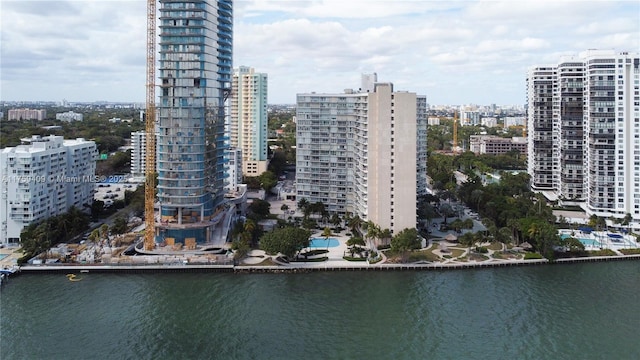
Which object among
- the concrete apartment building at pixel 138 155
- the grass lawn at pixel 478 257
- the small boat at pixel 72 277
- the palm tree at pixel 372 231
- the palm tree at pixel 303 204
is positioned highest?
the concrete apartment building at pixel 138 155

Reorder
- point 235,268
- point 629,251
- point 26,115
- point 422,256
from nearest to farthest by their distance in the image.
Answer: point 235,268, point 422,256, point 629,251, point 26,115

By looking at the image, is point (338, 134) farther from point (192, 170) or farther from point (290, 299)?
point (290, 299)

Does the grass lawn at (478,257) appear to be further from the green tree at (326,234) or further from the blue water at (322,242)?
the green tree at (326,234)

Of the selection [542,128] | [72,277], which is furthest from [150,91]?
[542,128]

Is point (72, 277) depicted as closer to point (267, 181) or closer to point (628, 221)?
point (267, 181)

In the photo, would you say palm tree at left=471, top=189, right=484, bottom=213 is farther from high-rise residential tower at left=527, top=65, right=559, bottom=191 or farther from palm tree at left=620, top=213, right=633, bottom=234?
high-rise residential tower at left=527, top=65, right=559, bottom=191

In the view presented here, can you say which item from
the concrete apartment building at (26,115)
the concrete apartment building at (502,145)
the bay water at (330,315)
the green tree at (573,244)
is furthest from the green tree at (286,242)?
the concrete apartment building at (26,115)

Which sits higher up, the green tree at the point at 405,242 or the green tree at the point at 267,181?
the green tree at the point at 267,181
